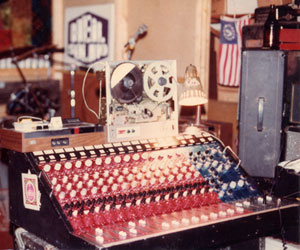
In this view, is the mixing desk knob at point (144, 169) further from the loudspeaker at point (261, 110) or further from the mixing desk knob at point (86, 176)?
the loudspeaker at point (261, 110)

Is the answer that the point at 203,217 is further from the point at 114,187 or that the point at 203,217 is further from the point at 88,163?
the point at 88,163

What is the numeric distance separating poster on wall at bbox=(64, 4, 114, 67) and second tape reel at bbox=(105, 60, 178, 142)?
10.8 ft

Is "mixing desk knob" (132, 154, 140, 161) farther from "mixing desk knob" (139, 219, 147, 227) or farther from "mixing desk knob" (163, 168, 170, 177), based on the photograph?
"mixing desk knob" (139, 219, 147, 227)

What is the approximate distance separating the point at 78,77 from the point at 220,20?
2.01 meters

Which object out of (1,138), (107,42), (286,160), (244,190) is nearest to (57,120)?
(1,138)

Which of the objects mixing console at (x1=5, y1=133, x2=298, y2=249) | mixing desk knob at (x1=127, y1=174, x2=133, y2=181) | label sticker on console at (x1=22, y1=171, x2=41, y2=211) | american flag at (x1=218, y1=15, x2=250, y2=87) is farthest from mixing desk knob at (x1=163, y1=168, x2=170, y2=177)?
american flag at (x1=218, y1=15, x2=250, y2=87)

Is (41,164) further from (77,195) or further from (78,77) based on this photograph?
(78,77)

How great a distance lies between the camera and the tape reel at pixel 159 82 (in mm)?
3180

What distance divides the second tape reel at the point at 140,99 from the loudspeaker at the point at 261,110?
0.90 m

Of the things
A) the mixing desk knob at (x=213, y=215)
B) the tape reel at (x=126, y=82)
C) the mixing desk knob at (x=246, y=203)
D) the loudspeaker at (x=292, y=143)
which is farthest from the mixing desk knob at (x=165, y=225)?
the loudspeaker at (x=292, y=143)

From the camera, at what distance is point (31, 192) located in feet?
8.99

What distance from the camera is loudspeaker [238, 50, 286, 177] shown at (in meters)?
3.86

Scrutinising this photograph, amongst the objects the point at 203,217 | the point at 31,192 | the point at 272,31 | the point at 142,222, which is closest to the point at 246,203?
the point at 203,217

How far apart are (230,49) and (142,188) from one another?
140 inches
